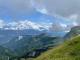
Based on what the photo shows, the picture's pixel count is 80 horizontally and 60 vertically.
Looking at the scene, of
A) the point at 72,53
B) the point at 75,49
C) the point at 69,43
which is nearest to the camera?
the point at 72,53

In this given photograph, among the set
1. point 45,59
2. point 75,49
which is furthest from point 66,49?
point 45,59

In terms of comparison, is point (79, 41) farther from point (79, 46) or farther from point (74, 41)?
point (79, 46)

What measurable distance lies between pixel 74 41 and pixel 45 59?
51.4 m

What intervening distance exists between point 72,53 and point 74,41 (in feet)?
125

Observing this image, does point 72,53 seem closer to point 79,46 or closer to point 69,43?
point 79,46

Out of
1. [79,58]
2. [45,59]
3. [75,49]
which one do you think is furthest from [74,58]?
[75,49]

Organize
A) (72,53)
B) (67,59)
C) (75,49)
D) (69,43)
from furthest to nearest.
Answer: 1. (69,43)
2. (75,49)
3. (72,53)
4. (67,59)

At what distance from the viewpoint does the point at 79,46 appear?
503 feet

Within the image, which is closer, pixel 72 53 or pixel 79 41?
pixel 72 53

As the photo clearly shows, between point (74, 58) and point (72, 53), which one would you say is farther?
point (72, 53)

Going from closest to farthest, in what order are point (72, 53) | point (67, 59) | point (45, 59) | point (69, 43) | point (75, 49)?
point (67, 59), point (45, 59), point (72, 53), point (75, 49), point (69, 43)

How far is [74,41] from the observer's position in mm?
172500

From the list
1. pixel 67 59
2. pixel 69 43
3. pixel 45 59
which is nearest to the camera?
pixel 67 59

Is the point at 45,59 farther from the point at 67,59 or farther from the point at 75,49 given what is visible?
the point at 75,49
